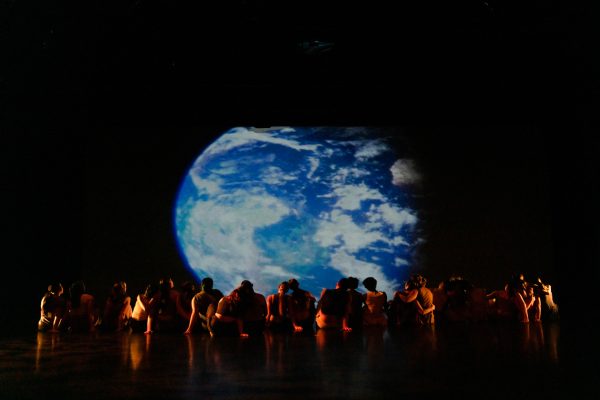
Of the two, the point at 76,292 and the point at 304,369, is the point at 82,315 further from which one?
the point at 304,369

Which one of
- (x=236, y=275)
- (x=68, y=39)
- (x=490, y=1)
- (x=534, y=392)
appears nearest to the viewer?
(x=534, y=392)

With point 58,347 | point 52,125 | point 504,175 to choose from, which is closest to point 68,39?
point 52,125

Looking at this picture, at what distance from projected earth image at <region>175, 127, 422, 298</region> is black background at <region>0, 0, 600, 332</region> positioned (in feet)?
1.57

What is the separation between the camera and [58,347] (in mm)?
6195

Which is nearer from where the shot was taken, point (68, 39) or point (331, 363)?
point (331, 363)

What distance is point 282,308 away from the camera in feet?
27.4

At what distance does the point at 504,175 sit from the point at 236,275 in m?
6.13

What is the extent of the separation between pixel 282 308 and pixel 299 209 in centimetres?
369

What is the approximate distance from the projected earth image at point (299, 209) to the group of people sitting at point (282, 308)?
7.18ft

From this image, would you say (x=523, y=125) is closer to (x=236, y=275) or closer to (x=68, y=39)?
(x=236, y=275)

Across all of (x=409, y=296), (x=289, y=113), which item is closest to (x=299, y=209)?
(x=289, y=113)

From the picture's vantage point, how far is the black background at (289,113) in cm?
789

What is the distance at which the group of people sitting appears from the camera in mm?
7688

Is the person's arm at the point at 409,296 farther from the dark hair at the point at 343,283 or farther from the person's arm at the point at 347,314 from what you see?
the dark hair at the point at 343,283
